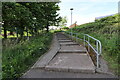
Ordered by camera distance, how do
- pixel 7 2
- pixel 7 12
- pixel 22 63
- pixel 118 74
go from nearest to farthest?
pixel 118 74 → pixel 22 63 → pixel 7 2 → pixel 7 12

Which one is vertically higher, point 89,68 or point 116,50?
point 116,50

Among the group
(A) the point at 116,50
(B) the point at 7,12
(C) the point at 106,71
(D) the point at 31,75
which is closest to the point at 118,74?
(C) the point at 106,71

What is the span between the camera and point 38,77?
247 centimetres

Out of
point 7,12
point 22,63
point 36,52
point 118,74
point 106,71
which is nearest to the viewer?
point 118,74

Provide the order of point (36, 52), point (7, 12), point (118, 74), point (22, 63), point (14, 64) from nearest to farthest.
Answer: point (118, 74)
point (14, 64)
point (22, 63)
point (36, 52)
point (7, 12)

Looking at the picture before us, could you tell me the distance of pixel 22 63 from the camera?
317cm

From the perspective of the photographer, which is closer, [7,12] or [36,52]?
[36,52]

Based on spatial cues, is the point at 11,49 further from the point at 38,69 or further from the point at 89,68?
the point at 89,68

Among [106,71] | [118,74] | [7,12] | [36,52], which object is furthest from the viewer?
[7,12]

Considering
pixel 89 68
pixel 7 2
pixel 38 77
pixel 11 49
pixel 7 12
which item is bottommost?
pixel 38 77

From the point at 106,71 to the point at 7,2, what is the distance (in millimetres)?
5866

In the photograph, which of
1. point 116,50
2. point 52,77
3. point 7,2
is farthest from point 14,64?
point 7,2

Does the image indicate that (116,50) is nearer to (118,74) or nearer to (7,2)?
(118,74)

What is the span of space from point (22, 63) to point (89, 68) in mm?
2164
